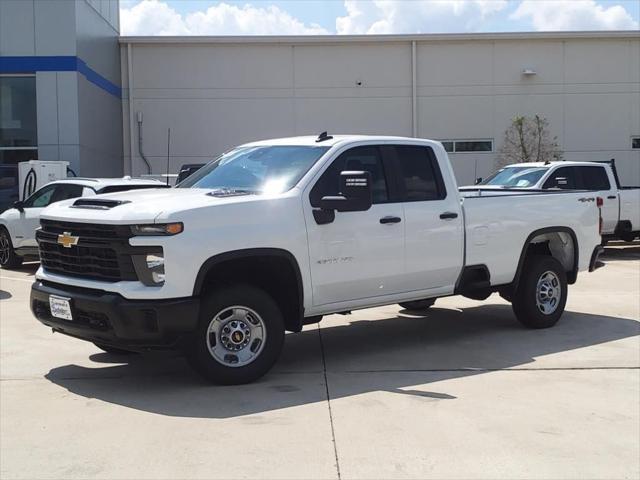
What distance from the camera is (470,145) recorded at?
2706cm

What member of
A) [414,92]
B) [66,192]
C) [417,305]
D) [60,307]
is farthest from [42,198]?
[414,92]

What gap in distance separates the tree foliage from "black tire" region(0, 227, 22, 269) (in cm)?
1764

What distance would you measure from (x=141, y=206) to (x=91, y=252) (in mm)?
593

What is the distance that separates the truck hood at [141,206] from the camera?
5.66 meters

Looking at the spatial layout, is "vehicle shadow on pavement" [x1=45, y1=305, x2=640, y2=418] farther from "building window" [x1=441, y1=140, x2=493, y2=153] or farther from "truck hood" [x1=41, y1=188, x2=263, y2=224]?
"building window" [x1=441, y1=140, x2=493, y2=153]

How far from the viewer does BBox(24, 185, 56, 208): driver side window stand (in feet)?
45.0

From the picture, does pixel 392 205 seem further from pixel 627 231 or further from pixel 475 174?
pixel 475 174

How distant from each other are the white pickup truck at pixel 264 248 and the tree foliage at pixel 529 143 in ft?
61.9

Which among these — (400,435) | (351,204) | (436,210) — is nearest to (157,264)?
(351,204)

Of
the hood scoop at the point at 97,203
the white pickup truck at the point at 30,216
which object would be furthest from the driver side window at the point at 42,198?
the hood scoop at the point at 97,203

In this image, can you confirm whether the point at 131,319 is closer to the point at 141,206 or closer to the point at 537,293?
the point at 141,206

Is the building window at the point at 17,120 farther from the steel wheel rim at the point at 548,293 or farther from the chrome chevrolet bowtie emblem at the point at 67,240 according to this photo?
the steel wheel rim at the point at 548,293

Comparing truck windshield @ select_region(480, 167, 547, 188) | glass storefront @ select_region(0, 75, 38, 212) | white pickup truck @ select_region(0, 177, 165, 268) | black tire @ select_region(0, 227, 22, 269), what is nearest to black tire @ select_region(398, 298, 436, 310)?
white pickup truck @ select_region(0, 177, 165, 268)

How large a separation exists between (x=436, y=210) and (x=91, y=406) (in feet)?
12.1
